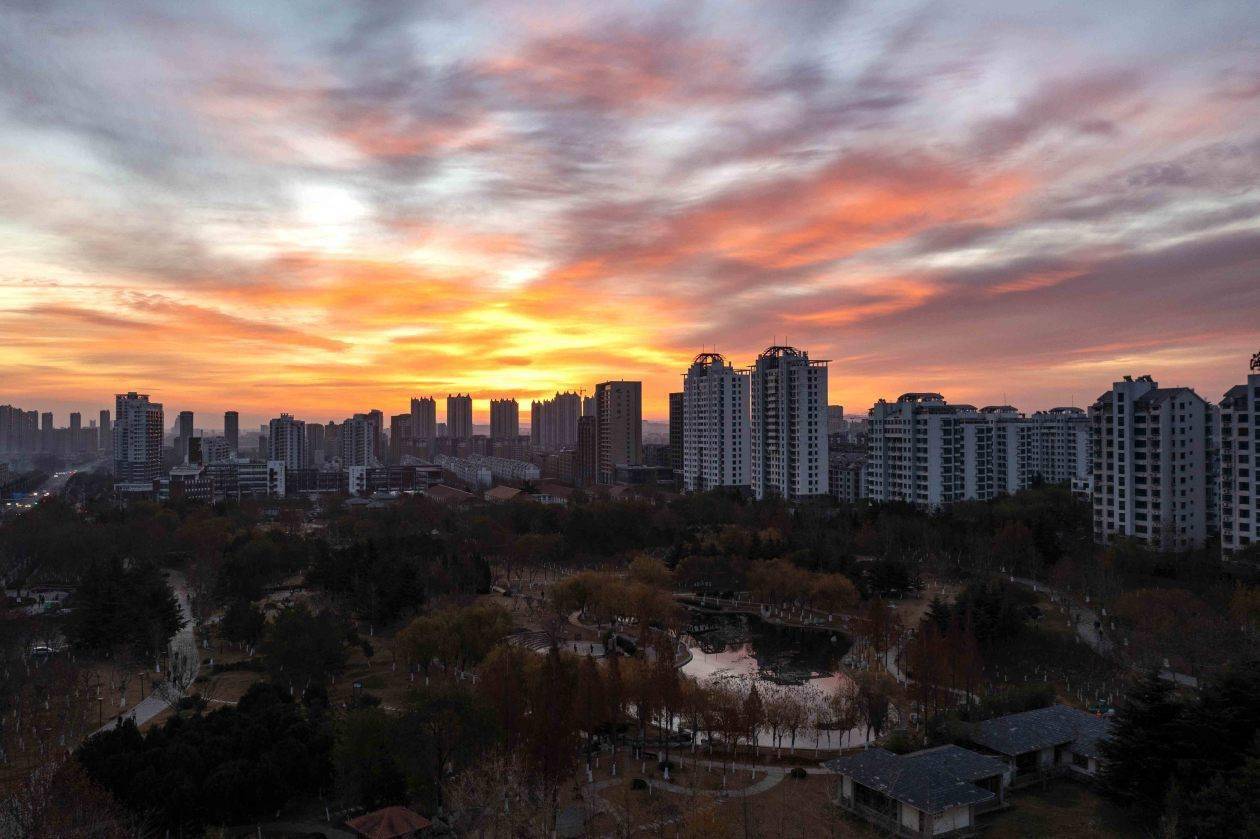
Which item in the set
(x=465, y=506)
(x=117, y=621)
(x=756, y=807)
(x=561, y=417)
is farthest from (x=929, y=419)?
(x=561, y=417)

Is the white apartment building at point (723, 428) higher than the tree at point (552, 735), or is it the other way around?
the white apartment building at point (723, 428)

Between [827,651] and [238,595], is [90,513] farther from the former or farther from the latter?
[827,651]

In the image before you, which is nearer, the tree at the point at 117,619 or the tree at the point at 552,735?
the tree at the point at 552,735

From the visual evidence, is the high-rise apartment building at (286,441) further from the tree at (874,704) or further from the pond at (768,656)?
the tree at (874,704)

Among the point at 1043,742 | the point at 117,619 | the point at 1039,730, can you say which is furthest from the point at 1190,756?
the point at 117,619

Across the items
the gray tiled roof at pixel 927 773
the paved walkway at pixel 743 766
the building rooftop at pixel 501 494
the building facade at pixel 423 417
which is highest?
the building facade at pixel 423 417

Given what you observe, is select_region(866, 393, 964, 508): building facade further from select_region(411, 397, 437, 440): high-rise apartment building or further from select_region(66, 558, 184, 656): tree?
select_region(411, 397, 437, 440): high-rise apartment building

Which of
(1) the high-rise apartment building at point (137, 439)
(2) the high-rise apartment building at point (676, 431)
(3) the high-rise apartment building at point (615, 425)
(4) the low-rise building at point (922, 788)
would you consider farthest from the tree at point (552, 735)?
(1) the high-rise apartment building at point (137, 439)

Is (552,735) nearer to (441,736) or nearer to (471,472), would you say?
(441,736)
